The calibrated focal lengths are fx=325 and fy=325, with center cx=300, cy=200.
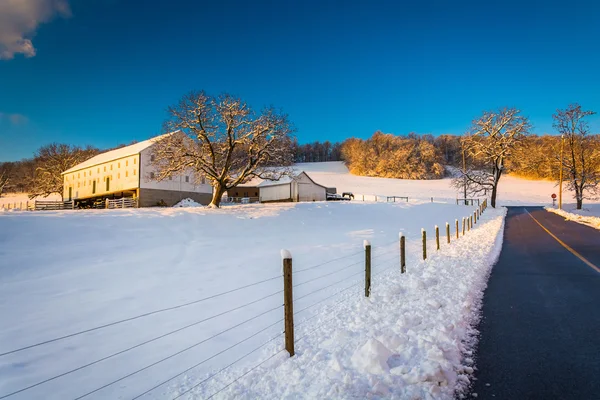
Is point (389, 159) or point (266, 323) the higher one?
point (389, 159)

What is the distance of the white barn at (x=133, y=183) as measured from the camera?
120 ft

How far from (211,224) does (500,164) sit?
35.0 metres

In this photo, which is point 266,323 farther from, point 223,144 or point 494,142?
point 494,142

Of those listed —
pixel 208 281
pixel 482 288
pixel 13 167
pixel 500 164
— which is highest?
pixel 13 167

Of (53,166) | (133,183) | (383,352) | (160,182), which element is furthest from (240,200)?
(383,352)

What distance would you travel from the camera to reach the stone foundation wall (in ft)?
119

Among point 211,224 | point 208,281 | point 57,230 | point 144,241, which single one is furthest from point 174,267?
point 211,224

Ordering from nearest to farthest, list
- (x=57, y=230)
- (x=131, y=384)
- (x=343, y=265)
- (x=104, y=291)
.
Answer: (x=131, y=384) < (x=104, y=291) < (x=343, y=265) < (x=57, y=230)

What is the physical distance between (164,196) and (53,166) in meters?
30.6

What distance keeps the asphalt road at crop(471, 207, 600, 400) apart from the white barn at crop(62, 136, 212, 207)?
97.7ft

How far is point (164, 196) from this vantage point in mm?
38094

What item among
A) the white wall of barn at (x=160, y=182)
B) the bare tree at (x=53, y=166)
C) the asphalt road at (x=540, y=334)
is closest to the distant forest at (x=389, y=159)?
the bare tree at (x=53, y=166)

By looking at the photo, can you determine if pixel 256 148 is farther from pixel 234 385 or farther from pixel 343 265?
pixel 234 385

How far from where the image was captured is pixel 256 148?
2873 cm
